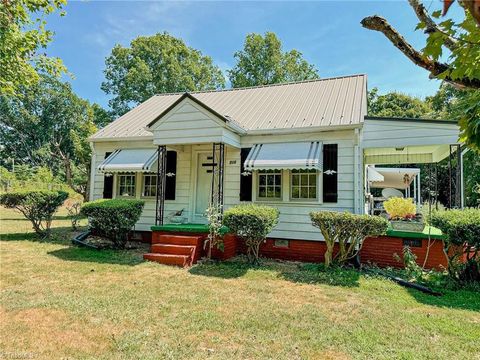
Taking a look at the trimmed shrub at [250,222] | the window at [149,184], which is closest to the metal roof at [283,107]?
the window at [149,184]

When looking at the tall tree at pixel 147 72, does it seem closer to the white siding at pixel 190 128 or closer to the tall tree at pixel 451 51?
the white siding at pixel 190 128

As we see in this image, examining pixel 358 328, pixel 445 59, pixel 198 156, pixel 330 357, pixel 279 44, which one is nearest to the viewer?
pixel 445 59

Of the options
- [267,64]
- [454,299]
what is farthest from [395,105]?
[454,299]

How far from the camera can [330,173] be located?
858cm

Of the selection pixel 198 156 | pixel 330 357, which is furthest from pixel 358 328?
pixel 198 156

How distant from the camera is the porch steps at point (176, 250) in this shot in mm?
7676

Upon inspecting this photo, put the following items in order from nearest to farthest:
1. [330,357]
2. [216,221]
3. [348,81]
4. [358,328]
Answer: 1. [330,357]
2. [358,328]
3. [216,221]
4. [348,81]

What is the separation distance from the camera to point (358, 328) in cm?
422

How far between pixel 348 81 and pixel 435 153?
396 centimetres

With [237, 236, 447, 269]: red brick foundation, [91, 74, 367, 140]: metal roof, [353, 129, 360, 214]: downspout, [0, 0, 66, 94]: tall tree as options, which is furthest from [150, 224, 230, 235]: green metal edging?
[0, 0, 66, 94]: tall tree

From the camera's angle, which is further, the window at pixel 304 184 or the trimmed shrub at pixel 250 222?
the window at pixel 304 184

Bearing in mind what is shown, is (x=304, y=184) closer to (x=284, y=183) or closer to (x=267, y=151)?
(x=284, y=183)

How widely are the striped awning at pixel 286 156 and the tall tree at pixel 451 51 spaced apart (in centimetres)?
584

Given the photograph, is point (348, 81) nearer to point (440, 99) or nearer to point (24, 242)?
point (24, 242)
